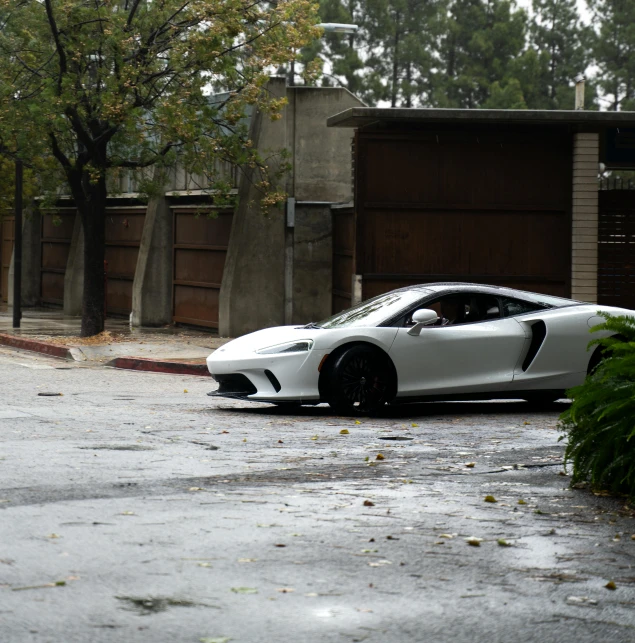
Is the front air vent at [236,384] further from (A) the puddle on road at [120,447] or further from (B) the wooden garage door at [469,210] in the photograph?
(B) the wooden garage door at [469,210]

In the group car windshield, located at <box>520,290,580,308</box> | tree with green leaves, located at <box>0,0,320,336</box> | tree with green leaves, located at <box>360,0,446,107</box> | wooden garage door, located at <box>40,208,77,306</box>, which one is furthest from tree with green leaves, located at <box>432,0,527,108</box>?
car windshield, located at <box>520,290,580,308</box>

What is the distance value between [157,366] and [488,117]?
6539 millimetres

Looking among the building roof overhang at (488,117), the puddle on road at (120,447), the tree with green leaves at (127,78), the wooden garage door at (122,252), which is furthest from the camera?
the wooden garage door at (122,252)

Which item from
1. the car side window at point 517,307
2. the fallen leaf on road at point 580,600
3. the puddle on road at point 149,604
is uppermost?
the car side window at point 517,307

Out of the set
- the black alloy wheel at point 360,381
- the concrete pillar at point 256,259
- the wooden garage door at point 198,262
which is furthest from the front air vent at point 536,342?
the wooden garage door at point 198,262

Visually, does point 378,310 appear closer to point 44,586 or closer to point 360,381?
point 360,381

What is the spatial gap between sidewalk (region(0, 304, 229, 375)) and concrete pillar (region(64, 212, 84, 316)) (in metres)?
3.45

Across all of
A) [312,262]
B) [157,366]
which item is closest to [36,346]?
[157,366]

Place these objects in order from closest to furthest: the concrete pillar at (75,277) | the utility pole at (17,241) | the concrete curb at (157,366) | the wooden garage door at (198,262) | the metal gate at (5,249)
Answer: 1. the concrete curb at (157,366)
2. the utility pole at (17,241)
3. the wooden garage door at (198,262)
4. the concrete pillar at (75,277)
5. the metal gate at (5,249)

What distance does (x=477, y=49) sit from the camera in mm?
59531

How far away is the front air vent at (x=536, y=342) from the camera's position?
1236 centimetres

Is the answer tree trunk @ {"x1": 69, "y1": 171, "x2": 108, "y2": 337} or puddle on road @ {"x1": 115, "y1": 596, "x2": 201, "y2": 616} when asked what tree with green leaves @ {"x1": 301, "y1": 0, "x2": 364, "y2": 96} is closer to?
tree trunk @ {"x1": 69, "y1": 171, "x2": 108, "y2": 337}

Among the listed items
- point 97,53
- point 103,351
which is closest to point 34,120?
point 97,53

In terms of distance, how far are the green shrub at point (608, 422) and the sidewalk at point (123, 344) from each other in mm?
10344
